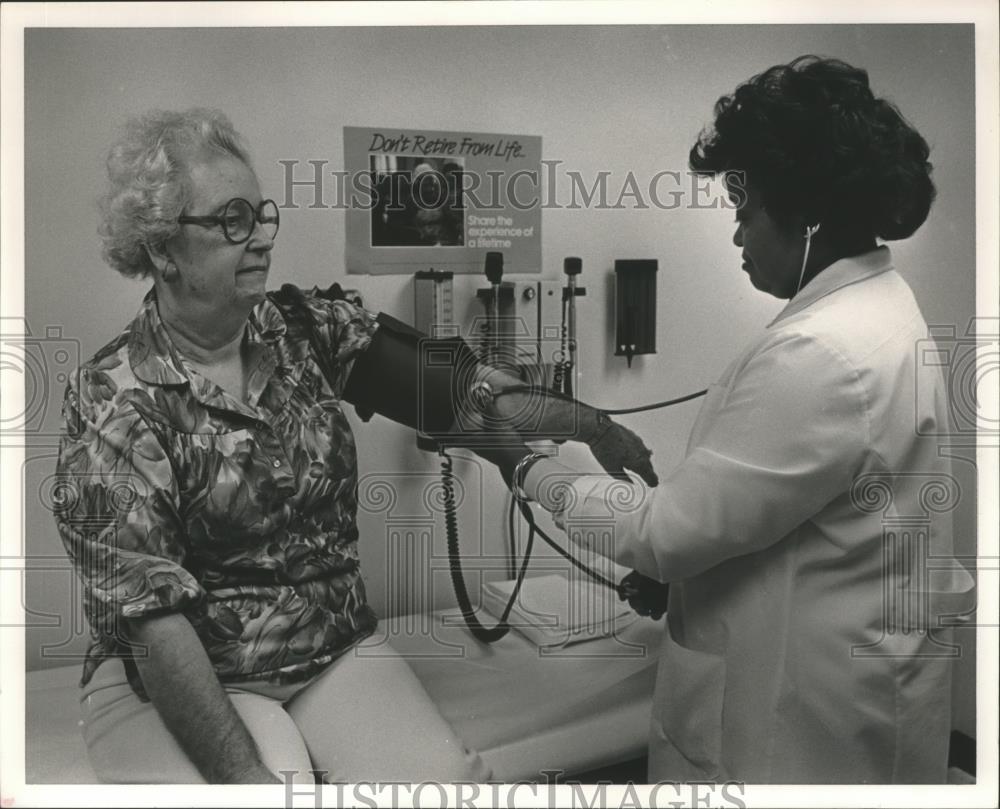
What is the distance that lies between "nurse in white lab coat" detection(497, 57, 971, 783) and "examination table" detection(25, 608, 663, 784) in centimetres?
6

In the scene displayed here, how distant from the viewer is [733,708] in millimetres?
1460

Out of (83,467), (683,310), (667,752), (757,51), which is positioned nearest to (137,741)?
(83,467)

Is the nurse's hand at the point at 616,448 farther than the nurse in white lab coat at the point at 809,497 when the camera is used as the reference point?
Yes

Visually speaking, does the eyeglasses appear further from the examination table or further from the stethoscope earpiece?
the stethoscope earpiece

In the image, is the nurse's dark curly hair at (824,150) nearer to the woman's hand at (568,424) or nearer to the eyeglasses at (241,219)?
the woman's hand at (568,424)

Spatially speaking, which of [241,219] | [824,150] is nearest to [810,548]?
[824,150]

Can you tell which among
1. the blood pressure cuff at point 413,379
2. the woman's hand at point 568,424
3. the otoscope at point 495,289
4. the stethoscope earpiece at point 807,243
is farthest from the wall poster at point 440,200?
the stethoscope earpiece at point 807,243

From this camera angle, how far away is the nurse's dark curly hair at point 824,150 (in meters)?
1.41

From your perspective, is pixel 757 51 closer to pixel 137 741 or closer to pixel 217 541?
pixel 217 541

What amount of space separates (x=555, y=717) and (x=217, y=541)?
24.7 inches

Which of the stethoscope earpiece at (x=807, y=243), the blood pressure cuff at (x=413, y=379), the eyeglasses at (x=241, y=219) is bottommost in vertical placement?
the blood pressure cuff at (x=413, y=379)

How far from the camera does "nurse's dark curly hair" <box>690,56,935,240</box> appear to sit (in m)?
1.41

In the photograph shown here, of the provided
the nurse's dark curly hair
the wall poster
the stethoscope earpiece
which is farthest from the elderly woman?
the nurse's dark curly hair

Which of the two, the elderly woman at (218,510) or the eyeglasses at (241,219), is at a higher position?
the eyeglasses at (241,219)
